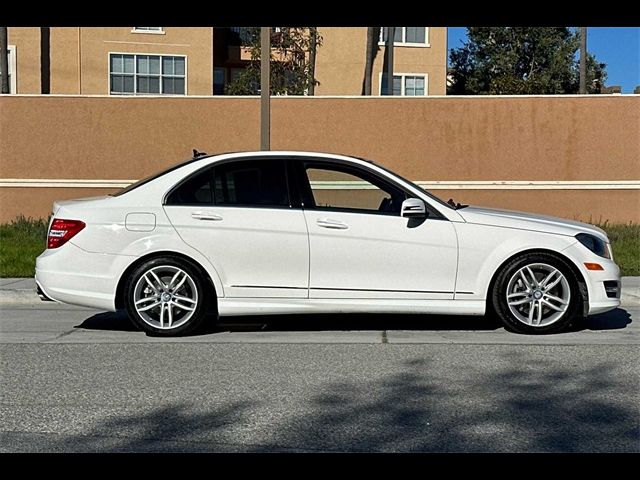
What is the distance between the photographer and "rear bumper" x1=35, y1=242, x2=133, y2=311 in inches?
318

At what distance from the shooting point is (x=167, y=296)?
8078mm

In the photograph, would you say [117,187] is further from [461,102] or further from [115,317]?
[115,317]

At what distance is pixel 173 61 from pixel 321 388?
28.5m

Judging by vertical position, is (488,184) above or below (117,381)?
above

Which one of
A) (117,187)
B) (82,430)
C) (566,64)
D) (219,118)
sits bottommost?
(82,430)

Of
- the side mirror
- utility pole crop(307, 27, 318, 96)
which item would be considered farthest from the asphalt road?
utility pole crop(307, 27, 318, 96)

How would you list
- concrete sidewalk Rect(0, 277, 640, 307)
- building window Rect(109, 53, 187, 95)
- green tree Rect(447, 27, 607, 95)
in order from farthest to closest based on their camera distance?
green tree Rect(447, 27, 607, 95)
building window Rect(109, 53, 187, 95)
concrete sidewalk Rect(0, 277, 640, 307)

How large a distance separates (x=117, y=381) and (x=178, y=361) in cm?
76

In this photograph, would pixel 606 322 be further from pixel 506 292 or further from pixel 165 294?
pixel 165 294

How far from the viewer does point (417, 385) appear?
20.8ft

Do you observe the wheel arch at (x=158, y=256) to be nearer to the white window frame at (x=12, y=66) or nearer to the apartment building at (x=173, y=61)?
the apartment building at (x=173, y=61)

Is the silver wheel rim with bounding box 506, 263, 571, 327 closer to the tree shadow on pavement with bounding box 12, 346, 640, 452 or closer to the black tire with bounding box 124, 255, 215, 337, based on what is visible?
the tree shadow on pavement with bounding box 12, 346, 640, 452

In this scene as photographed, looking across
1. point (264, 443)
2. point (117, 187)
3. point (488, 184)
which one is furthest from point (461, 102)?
point (264, 443)

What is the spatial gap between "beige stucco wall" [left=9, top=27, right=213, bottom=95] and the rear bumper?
2256 centimetres
